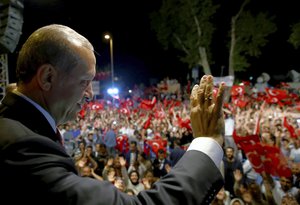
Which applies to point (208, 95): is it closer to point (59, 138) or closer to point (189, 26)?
point (59, 138)

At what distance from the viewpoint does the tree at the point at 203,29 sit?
28203 mm

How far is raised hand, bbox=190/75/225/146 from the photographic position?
120 cm

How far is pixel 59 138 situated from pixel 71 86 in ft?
0.60

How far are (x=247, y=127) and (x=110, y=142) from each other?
15.5 feet

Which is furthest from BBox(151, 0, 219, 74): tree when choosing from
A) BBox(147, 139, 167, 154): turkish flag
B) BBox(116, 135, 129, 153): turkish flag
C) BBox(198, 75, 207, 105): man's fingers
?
BBox(198, 75, 207, 105): man's fingers

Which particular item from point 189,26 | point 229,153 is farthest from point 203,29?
point 229,153

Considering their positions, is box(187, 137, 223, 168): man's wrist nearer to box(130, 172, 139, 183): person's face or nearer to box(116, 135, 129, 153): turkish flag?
box(130, 172, 139, 183): person's face

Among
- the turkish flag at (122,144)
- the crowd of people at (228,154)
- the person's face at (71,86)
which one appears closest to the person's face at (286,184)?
the crowd of people at (228,154)

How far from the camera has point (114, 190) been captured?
1072 millimetres

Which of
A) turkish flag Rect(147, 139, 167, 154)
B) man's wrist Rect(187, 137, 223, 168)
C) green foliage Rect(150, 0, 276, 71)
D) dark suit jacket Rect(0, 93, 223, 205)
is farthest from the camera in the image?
green foliage Rect(150, 0, 276, 71)

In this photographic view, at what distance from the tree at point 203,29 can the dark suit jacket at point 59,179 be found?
2801cm

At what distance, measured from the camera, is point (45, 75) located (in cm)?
120

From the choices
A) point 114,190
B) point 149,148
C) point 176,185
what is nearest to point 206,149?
point 176,185

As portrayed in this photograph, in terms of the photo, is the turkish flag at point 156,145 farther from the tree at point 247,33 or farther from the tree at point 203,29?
the tree at point 247,33
